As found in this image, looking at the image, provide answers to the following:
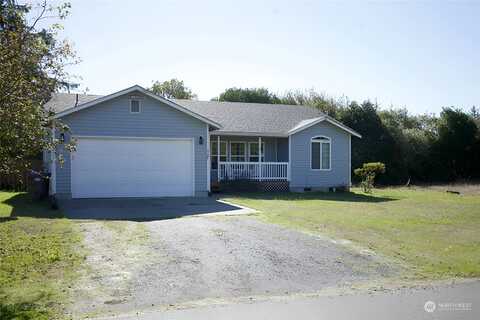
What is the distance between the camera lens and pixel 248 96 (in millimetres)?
50031

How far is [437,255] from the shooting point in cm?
952

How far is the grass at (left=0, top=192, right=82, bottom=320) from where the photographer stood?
632 cm

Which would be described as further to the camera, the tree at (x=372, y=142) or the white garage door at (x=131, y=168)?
the tree at (x=372, y=142)

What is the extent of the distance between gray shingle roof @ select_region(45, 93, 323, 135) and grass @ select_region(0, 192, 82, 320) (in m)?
10.9

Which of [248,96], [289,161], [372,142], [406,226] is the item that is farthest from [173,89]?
[406,226]

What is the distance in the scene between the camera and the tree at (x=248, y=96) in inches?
1965

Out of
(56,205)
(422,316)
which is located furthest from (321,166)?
(422,316)

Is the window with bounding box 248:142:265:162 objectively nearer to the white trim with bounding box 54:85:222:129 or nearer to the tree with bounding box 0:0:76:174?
the white trim with bounding box 54:85:222:129

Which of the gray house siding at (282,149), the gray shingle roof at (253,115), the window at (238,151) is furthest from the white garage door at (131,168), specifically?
the gray house siding at (282,149)

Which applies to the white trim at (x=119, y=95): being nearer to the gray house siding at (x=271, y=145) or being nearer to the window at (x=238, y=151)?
the gray house siding at (x=271, y=145)

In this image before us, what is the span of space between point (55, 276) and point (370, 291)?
15.7ft

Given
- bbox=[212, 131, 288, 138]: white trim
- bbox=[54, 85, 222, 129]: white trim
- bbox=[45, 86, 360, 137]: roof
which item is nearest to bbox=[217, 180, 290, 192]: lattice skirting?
bbox=[212, 131, 288, 138]: white trim

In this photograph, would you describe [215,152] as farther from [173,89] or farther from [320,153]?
[173,89]

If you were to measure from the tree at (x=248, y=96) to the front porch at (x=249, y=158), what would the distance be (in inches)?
922
